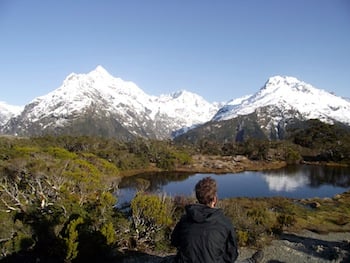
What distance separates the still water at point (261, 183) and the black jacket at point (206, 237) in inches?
1299

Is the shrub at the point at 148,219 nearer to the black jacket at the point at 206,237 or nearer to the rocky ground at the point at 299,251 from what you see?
the rocky ground at the point at 299,251

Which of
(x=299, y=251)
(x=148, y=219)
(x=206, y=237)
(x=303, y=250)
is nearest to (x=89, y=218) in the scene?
(x=148, y=219)

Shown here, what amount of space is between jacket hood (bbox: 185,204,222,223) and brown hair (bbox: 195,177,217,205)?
8cm

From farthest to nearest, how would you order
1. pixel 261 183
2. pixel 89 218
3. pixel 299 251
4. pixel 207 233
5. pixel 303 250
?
pixel 261 183 < pixel 303 250 < pixel 299 251 < pixel 89 218 < pixel 207 233

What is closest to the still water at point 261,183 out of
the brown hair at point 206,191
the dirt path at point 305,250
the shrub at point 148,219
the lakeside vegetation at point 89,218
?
the lakeside vegetation at point 89,218

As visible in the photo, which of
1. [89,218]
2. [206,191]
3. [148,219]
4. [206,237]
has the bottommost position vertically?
[148,219]

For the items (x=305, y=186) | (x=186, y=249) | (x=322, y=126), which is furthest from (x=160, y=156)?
(x=186, y=249)

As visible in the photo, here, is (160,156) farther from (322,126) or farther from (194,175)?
(322,126)

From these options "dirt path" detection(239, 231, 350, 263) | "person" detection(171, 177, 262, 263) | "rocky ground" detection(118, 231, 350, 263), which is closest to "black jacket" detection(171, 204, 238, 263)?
"person" detection(171, 177, 262, 263)

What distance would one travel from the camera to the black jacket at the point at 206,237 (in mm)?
4930

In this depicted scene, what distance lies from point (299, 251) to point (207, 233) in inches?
484

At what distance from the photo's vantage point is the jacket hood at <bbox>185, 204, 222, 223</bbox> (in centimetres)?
492

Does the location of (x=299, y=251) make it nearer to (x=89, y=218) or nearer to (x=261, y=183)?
(x=89, y=218)

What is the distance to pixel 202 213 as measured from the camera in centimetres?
495
